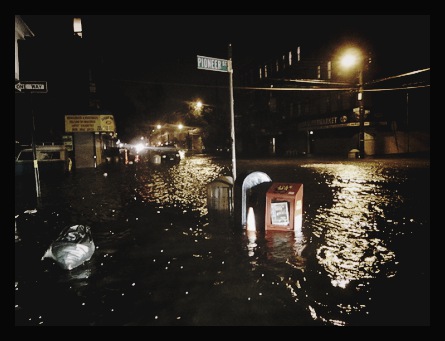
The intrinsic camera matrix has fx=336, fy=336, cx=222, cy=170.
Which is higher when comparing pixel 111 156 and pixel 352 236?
pixel 111 156

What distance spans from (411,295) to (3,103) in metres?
6.46

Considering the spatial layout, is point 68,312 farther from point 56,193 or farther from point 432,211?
point 56,193

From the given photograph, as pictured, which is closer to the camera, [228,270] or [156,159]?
Result: [228,270]

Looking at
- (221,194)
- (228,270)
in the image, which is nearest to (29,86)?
(221,194)

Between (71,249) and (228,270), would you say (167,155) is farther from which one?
(228,270)

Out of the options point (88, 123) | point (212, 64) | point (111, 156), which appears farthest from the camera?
point (111, 156)

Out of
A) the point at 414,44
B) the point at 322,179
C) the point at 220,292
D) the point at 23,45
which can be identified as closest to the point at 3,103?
the point at 220,292

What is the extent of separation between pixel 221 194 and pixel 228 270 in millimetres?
3346

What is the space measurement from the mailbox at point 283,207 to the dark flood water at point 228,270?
0.84 ft

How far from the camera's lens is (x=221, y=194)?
325 inches

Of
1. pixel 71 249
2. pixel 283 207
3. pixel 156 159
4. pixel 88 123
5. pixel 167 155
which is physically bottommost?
pixel 71 249

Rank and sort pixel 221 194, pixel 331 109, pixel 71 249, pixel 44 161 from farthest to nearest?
pixel 331 109
pixel 44 161
pixel 221 194
pixel 71 249

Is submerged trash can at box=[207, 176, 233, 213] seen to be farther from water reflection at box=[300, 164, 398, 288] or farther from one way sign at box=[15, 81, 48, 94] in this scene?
one way sign at box=[15, 81, 48, 94]

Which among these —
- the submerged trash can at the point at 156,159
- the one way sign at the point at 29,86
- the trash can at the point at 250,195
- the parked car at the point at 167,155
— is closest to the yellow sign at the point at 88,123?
the submerged trash can at the point at 156,159
